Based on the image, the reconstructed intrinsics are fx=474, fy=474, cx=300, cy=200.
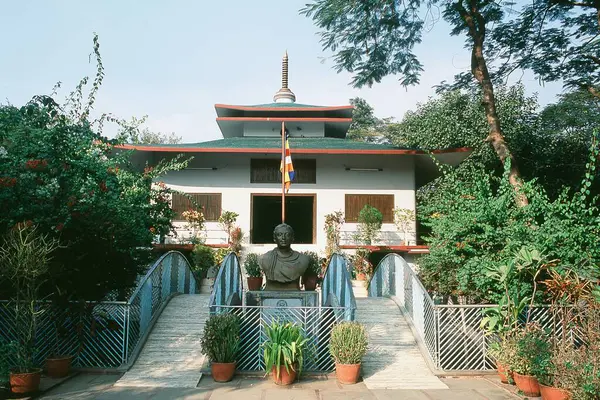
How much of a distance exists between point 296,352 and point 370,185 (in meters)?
12.3

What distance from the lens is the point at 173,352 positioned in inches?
328

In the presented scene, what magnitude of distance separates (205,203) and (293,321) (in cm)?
1096

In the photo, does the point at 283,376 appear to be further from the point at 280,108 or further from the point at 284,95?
the point at 284,95

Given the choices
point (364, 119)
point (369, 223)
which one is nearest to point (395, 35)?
point (369, 223)

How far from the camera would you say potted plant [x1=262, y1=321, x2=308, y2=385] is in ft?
22.4

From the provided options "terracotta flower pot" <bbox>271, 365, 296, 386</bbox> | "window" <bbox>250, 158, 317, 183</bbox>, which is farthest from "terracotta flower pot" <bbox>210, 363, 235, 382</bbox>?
"window" <bbox>250, 158, 317, 183</bbox>

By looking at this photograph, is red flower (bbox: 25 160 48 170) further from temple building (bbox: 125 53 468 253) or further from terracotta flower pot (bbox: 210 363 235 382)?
temple building (bbox: 125 53 468 253)

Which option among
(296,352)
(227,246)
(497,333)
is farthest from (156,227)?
(497,333)

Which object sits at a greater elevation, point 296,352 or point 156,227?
point 156,227

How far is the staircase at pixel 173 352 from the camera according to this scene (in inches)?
283

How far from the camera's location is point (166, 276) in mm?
11070

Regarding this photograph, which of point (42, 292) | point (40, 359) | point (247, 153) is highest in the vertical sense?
point (247, 153)

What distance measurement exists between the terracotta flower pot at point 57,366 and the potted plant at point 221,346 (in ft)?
7.13

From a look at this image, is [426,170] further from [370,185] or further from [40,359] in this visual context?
[40,359]
